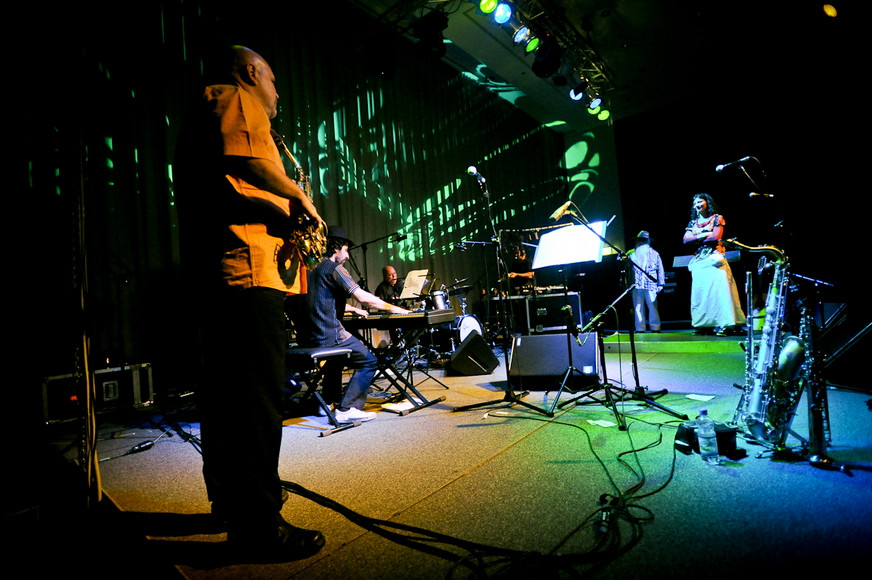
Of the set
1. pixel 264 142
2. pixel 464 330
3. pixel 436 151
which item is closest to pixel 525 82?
pixel 436 151

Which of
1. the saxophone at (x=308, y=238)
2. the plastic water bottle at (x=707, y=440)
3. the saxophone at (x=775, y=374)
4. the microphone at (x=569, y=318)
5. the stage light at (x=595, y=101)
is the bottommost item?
the plastic water bottle at (x=707, y=440)

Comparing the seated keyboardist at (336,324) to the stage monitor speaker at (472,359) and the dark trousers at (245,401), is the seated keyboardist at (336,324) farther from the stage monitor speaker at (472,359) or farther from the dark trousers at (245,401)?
the dark trousers at (245,401)

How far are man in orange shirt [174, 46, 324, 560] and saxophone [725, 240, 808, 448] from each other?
226 cm

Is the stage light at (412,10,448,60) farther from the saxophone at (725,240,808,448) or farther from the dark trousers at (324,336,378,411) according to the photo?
the saxophone at (725,240,808,448)

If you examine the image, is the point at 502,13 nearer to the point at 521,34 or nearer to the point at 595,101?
the point at 521,34

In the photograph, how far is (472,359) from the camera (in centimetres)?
527

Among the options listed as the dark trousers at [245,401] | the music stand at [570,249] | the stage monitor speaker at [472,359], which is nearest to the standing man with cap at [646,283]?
the stage monitor speaker at [472,359]

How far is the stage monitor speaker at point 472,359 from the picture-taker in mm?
5227

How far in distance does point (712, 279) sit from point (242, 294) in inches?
268

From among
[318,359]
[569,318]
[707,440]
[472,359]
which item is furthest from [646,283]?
[318,359]

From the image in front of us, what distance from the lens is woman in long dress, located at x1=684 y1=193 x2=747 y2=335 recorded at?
622cm

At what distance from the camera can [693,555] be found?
140cm

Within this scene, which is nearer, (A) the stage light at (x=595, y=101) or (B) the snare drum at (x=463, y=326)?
(B) the snare drum at (x=463, y=326)

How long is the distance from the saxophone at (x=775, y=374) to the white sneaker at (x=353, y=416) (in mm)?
2574
